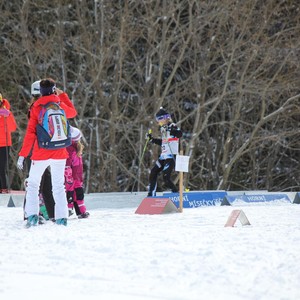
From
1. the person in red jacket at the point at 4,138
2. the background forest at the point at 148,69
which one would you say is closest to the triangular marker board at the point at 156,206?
the person in red jacket at the point at 4,138

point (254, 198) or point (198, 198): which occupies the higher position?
point (198, 198)

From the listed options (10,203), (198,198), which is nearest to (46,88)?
(10,203)

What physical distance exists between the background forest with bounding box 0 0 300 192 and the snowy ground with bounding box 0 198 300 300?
43.0ft

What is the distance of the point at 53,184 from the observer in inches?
403

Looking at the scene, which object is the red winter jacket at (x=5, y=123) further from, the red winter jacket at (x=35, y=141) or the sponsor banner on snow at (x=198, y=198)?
the red winter jacket at (x=35, y=141)

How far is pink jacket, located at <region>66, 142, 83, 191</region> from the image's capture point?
1202cm

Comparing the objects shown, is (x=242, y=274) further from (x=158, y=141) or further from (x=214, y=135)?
(x=214, y=135)

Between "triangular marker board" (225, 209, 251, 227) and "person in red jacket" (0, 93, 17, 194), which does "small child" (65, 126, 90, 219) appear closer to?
"triangular marker board" (225, 209, 251, 227)

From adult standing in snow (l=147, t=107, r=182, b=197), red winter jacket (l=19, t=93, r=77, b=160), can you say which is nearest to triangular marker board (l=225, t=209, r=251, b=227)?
red winter jacket (l=19, t=93, r=77, b=160)

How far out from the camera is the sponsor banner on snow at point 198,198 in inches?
549

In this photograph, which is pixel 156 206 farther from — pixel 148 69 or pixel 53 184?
pixel 148 69

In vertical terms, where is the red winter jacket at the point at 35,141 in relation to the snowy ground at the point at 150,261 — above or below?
above

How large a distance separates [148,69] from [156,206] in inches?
495

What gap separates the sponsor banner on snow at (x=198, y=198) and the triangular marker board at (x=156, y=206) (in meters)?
0.80
